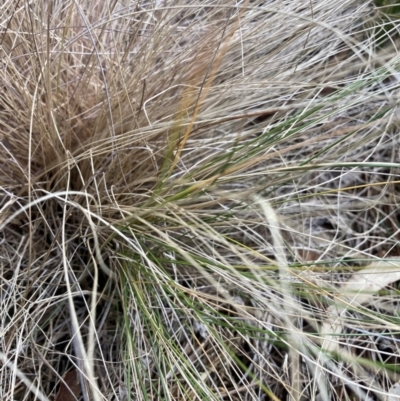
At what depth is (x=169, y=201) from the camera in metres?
0.84

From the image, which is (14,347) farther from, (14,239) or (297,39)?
(297,39)

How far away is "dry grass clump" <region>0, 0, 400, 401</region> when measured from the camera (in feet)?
2.97

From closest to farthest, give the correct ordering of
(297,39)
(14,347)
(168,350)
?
(168,350) → (14,347) → (297,39)

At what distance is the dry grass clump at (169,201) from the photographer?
2.97ft

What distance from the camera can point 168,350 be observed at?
0.85m

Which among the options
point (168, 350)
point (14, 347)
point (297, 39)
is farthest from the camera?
point (297, 39)

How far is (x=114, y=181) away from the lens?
103cm

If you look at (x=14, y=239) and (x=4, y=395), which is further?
(x=14, y=239)

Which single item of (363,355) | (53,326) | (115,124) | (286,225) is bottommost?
(363,355)

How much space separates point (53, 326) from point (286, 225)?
1.56 feet

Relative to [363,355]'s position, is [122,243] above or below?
above

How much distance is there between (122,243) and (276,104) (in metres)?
0.45

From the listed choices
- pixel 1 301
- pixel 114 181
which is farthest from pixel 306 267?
pixel 1 301

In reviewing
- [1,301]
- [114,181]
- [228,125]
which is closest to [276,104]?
[228,125]
